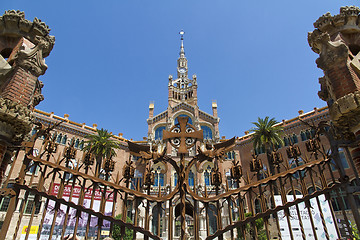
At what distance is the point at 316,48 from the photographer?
287 inches

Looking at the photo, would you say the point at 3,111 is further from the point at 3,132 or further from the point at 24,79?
the point at 24,79

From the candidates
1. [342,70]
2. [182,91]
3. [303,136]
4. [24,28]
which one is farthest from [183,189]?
[182,91]

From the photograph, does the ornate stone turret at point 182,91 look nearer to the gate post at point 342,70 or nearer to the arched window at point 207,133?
the arched window at point 207,133

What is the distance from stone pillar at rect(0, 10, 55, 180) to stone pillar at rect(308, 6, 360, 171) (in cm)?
764

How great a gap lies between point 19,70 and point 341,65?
8.64 metres

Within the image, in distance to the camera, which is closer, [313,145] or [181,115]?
[313,145]

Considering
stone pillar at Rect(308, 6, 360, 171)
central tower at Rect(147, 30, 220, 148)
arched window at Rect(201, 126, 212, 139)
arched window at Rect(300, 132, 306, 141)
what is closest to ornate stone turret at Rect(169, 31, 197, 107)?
central tower at Rect(147, 30, 220, 148)

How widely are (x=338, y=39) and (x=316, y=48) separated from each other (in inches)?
24.1

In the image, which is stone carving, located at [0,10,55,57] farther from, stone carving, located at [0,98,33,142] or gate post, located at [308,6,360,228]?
gate post, located at [308,6,360,228]

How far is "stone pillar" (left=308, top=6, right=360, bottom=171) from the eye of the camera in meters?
5.59

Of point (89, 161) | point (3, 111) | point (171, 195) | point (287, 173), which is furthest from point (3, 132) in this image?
point (287, 173)

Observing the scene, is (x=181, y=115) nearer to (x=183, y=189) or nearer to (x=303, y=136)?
(x=303, y=136)

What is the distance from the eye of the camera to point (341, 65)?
6.33m

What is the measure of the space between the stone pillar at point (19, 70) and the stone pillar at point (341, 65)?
25.1 ft
